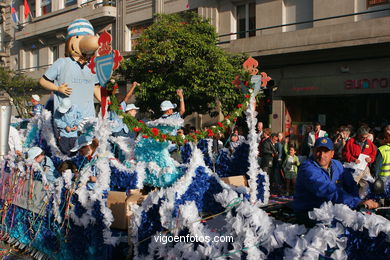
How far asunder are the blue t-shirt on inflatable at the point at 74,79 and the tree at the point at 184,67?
20.0 feet

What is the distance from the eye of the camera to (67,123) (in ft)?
20.2

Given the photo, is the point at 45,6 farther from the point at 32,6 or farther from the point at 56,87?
the point at 56,87

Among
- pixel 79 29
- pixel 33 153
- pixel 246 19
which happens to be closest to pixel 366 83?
pixel 246 19

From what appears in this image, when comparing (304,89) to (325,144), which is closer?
(325,144)

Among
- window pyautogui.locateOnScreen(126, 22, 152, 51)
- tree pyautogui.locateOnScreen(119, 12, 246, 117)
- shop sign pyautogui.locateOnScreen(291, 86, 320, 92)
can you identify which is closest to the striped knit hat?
tree pyautogui.locateOnScreen(119, 12, 246, 117)

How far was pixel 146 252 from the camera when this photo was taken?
3344 mm

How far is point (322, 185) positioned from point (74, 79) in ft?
13.5

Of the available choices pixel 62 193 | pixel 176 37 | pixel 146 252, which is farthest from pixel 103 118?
pixel 176 37

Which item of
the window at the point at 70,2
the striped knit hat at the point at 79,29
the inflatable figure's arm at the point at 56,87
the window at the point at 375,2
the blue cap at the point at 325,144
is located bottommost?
the blue cap at the point at 325,144

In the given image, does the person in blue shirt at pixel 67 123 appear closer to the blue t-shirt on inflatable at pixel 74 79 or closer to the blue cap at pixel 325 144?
the blue t-shirt on inflatable at pixel 74 79

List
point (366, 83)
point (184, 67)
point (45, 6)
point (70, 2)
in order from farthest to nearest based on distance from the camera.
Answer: point (45, 6)
point (70, 2)
point (184, 67)
point (366, 83)

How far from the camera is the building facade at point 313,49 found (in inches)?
482

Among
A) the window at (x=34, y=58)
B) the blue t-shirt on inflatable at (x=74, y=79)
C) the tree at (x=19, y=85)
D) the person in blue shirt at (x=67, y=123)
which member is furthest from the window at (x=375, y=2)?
the window at (x=34, y=58)

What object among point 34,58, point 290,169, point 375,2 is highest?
point 34,58
